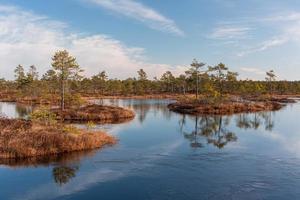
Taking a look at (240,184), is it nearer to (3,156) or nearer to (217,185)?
(217,185)

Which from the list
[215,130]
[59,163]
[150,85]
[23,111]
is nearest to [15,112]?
[23,111]

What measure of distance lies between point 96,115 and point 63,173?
1299 inches

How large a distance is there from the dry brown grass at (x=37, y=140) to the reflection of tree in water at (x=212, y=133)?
11564mm

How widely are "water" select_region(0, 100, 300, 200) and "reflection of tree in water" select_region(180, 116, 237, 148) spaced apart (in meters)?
0.23

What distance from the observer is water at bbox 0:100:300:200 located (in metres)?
21.1

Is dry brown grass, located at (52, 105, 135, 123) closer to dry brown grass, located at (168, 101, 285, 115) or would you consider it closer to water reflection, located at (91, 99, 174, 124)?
water reflection, located at (91, 99, 174, 124)

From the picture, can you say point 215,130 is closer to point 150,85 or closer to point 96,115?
point 96,115

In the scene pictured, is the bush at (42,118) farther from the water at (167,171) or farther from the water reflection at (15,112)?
the water reflection at (15,112)

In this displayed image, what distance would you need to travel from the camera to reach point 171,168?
88.0 ft

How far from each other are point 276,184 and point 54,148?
18944 mm

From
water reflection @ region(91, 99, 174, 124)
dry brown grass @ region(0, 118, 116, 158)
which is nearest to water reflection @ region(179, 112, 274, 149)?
water reflection @ region(91, 99, 174, 124)

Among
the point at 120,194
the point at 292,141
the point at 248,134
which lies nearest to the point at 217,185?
the point at 120,194

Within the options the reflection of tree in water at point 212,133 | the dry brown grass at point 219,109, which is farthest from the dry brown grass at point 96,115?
the dry brown grass at point 219,109

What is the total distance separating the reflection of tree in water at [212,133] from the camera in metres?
38.8
